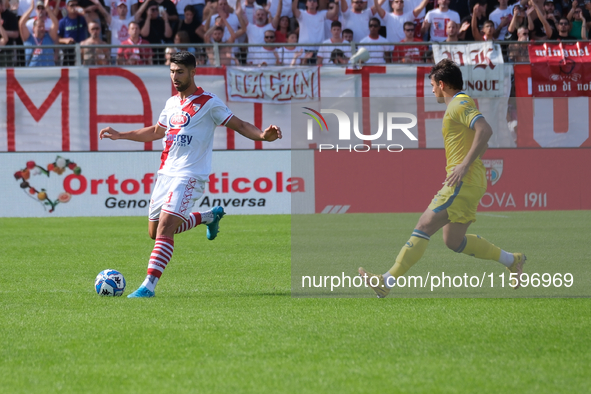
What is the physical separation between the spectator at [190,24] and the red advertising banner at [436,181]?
1028cm

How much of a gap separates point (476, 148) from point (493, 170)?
1.05 metres

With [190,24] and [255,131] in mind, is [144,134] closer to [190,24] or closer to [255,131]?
[255,131]

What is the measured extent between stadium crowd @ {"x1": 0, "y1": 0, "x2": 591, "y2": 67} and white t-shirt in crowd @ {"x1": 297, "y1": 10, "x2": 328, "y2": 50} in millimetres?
23

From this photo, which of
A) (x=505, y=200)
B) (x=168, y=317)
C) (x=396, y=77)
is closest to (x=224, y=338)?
(x=168, y=317)

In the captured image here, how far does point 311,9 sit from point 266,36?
122 cm

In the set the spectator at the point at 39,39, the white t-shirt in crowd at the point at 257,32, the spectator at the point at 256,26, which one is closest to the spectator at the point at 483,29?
the spectator at the point at 256,26

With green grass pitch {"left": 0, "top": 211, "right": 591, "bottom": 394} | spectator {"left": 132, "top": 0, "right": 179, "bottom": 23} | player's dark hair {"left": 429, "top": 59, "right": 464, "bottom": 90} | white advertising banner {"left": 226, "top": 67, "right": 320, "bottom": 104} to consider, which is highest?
spectator {"left": 132, "top": 0, "right": 179, "bottom": 23}

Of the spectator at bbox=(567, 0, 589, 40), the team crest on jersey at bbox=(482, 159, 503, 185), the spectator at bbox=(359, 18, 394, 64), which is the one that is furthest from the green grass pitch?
the spectator at bbox=(567, 0, 589, 40)

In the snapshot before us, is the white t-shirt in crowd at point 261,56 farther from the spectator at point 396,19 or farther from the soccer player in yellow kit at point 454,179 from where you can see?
the soccer player in yellow kit at point 454,179

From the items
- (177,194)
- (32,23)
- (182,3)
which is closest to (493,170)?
(177,194)

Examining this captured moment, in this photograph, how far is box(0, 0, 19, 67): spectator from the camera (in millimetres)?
18219

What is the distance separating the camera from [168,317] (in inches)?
239

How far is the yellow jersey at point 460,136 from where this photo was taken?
6.62 metres

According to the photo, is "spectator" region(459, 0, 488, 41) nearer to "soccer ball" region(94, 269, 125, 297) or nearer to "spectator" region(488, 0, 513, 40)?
"spectator" region(488, 0, 513, 40)
